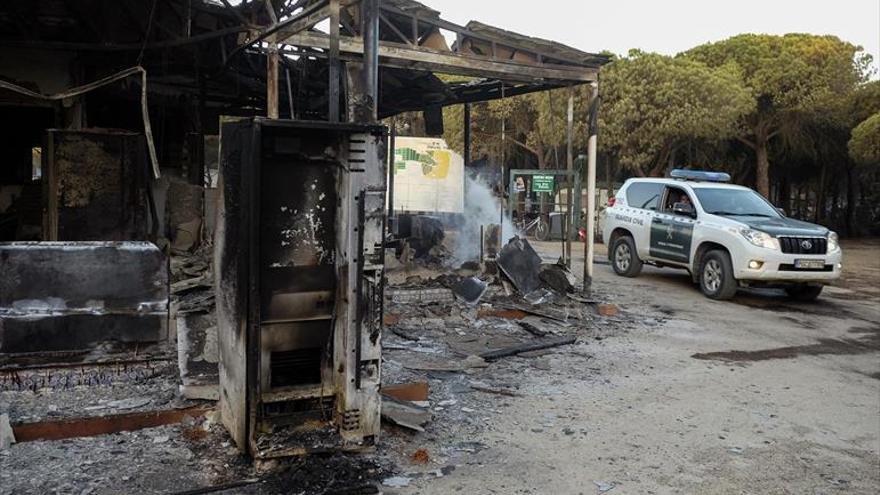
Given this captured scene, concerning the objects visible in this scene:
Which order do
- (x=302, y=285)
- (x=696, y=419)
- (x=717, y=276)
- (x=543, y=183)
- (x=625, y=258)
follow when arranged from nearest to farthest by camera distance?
(x=302, y=285)
(x=696, y=419)
(x=717, y=276)
(x=625, y=258)
(x=543, y=183)

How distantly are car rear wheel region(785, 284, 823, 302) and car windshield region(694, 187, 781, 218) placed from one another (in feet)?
4.45

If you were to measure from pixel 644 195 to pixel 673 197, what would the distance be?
30.2 inches

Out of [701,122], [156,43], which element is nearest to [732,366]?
[156,43]

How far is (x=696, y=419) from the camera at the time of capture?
17.8 feet

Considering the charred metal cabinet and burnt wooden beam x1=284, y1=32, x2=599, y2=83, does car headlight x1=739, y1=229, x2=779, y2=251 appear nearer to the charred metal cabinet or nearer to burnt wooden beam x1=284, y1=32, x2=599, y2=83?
burnt wooden beam x1=284, y1=32, x2=599, y2=83

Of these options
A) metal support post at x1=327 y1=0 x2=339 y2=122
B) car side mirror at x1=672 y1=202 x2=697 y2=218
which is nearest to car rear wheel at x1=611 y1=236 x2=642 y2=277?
car side mirror at x1=672 y1=202 x2=697 y2=218

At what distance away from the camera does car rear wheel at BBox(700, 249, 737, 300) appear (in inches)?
444

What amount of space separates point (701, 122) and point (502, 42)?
14.3 m

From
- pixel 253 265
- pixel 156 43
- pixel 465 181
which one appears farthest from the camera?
pixel 465 181

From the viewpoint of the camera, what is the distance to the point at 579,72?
34.5ft

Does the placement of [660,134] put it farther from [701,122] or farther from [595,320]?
[595,320]

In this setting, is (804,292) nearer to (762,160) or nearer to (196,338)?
(196,338)

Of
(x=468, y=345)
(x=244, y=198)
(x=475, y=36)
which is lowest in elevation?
(x=468, y=345)

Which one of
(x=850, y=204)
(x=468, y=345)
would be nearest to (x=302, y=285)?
(x=468, y=345)
